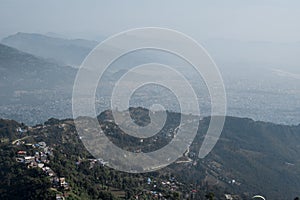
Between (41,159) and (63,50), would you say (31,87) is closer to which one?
(63,50)

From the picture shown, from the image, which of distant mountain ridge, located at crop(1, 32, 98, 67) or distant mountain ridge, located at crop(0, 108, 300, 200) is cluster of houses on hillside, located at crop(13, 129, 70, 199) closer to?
distant mountain ridge, located at crop(0, 108, 300, 200)

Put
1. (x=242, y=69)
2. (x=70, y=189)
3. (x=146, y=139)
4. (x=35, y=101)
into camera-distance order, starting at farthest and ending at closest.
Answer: (x=242, y=69) → (x=35, y=101) → (x=146, y=139) → (x=70, y=189)

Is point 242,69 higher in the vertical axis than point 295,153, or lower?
higher

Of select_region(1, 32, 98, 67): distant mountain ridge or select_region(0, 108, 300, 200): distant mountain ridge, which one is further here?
select_region(1, 32, 98, 67): distant mountain ridge

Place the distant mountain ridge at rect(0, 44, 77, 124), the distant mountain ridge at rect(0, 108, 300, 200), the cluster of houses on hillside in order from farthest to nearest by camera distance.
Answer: the distant mountain ridge at rect(0, 44, 77, 124) < the distant mountain ridge at rect(0, 108, 300, 200) < the cluster of houses on hillside

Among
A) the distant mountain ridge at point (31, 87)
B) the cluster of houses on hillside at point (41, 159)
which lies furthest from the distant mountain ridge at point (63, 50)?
the cluster of houses on hillside at point (41, 159)

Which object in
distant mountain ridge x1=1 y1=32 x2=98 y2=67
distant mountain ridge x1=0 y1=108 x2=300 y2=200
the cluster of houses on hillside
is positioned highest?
distant mountain ridge x1=1 y1=32 x2=98 y2=67

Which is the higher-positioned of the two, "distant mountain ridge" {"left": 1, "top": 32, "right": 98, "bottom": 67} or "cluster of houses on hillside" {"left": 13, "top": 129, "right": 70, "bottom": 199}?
"distant mountain ridge" {"left": 1, "top": 32, "right": 98, "bottom": 67}

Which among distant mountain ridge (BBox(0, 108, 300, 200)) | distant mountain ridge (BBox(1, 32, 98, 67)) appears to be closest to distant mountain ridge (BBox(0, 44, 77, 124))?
distant mountain ridge (BBox(0, 108, 300, 200))

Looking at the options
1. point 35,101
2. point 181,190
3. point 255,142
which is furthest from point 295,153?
point 35,101

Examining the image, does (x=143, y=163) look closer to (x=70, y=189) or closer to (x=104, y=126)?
(x=104, y=126)

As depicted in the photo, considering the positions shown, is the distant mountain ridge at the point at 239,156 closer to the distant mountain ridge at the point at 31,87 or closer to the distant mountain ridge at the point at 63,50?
the distant mountain ridge at the point at 31,87
